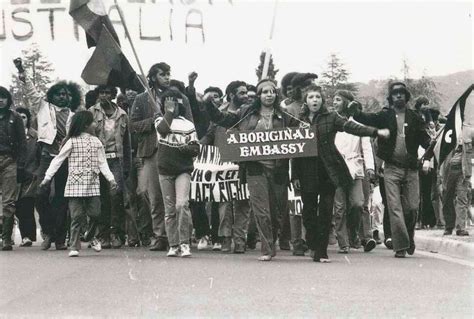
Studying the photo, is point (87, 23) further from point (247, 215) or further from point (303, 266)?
point (303, 266)

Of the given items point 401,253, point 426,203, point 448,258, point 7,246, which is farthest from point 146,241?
point 426,203

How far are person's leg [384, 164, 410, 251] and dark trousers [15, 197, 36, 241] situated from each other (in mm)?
5100

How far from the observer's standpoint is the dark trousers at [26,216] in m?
13.8

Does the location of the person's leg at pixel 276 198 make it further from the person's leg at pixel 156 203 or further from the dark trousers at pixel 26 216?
the dark trousers at pixel 26 216

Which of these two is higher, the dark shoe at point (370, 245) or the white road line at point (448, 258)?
the dark shoe at point (370, 245)

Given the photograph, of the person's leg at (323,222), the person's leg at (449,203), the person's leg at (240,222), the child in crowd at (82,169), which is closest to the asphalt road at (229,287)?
the person's leg at (323,222)

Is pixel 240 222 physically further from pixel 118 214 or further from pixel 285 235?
pixel 118 214

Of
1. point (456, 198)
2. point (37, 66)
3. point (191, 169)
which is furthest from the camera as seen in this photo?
point (37, 66)

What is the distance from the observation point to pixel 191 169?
451 inches

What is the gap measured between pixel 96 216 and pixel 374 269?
11.9 feet

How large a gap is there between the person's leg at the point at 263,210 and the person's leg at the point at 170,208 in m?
1.01

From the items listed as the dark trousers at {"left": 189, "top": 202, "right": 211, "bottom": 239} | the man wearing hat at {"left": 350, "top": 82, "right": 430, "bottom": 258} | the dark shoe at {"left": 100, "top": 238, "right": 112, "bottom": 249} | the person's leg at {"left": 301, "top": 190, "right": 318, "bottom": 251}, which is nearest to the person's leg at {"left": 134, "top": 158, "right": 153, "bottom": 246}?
the dark trousers at {"left": 189, "top": 202, "right": 211, "bottom": 239}

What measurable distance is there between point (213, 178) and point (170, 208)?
1557 mm

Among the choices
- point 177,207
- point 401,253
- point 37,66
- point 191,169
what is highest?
point 37,66
